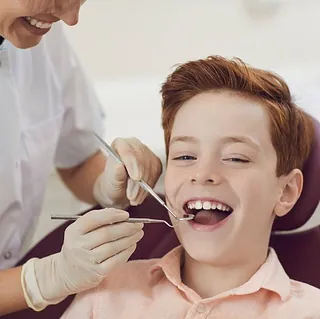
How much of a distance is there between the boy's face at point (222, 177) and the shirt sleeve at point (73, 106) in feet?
1.52

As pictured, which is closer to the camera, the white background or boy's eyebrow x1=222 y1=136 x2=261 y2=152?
boy's eyebrow x1=222 y1=136 x2=261 y2=152

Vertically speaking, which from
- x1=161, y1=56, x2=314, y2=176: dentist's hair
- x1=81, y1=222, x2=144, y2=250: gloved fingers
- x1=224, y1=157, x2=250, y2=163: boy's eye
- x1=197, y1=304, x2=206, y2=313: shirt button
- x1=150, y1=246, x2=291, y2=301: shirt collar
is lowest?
x1=197, y1=304, x2=206, y2=313: shirt button

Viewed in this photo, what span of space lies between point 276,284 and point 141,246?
1.48 feet

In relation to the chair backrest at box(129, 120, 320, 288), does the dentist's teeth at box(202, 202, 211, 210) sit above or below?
→ above

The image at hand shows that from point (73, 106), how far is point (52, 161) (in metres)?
0.15

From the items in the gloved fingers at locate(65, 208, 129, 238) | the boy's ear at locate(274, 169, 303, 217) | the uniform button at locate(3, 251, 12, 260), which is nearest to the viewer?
the gloved fingers at locate(65, 208, 129, 238)

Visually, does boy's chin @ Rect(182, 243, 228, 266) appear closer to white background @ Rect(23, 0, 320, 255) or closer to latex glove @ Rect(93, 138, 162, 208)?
latex glove @ Rect(93, 138, 162, 208)

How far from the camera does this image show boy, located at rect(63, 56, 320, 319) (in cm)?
125

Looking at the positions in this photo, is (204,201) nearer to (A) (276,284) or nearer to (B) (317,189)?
(A) (276,284)

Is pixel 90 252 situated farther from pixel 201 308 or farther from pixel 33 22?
pixel 33 22

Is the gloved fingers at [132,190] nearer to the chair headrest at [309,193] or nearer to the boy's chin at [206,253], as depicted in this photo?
the boy's chin at [206,253]

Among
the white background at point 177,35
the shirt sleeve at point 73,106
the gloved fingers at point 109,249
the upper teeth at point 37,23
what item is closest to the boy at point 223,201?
the gloved fingers at point 109,249

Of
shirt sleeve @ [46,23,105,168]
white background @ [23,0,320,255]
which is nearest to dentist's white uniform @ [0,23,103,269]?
shirt sleeve @ [46,23,105,168]

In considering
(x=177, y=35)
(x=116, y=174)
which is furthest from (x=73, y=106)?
(x=177, y=35)
